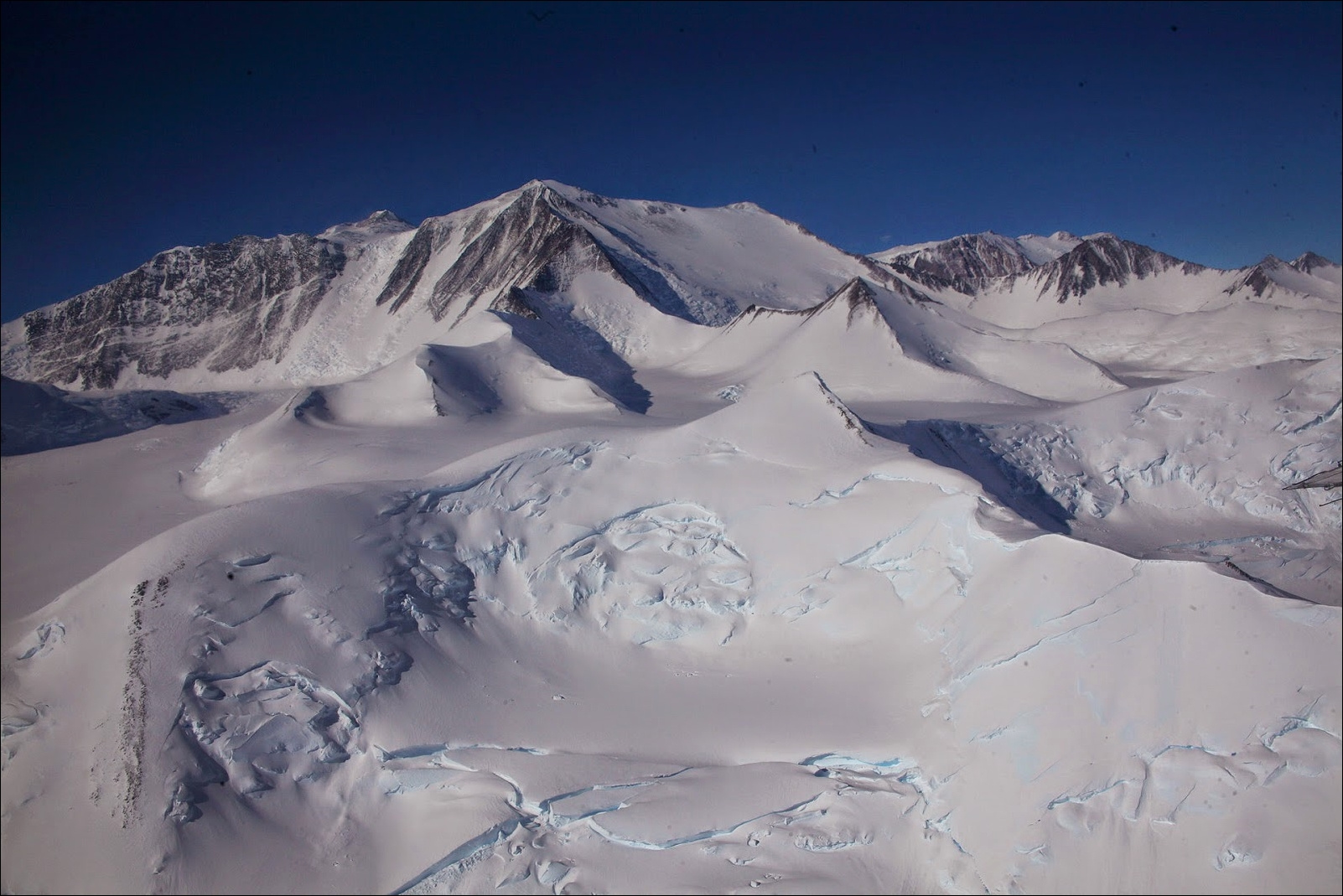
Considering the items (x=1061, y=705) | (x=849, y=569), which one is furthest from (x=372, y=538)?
(x=1061, y=705)

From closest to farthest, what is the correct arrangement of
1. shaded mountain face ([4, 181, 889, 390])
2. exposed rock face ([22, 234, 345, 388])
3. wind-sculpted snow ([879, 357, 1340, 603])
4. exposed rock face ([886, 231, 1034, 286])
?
wind-sculpted snow ([879, 357, 1340, 603])
shaded mountain face ([4, 181, 889, 390])
exposed rock face ([22, 234, 345, 388])
exposed rock face ([886, 231, 1034, 286])

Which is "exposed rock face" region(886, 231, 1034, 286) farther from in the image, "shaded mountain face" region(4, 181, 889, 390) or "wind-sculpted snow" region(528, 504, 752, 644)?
"wind-sculpted snow" region(528, 504, 752, 644)

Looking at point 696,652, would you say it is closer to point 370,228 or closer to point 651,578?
point 651,578

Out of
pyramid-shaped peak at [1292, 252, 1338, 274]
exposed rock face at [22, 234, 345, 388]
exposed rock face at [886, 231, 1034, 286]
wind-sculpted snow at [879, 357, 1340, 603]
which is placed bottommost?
wind-sculpted snow at [879, 357, 1340, 603]

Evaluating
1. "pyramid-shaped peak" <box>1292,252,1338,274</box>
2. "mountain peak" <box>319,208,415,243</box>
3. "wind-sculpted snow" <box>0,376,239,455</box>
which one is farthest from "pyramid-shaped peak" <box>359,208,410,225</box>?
"pyramid-shaped peak" <box>1292,252,1338,274</box>

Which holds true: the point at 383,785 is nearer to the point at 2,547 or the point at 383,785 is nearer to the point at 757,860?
the point at 757,860

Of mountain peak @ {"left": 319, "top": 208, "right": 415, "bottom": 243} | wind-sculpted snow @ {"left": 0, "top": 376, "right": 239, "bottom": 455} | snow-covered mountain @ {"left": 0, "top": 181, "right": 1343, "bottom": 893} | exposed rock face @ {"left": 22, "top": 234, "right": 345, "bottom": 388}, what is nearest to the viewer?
snow-covered mountain @ {"left": 0, "top": 181, "right": 1343, "bottom": 893}

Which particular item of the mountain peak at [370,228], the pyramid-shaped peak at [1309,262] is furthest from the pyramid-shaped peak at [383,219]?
the pyramid-shaped peak at [1309,262]
